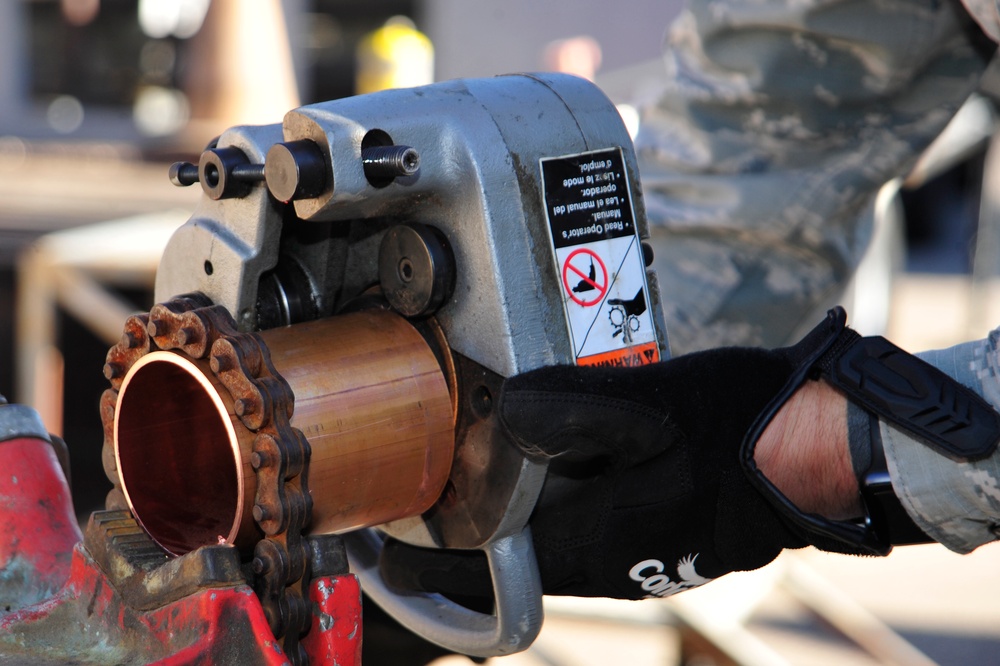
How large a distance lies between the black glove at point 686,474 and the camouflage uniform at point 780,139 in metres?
0.74

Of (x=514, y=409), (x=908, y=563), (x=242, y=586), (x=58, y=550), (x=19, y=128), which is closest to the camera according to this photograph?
(x=242, y=586)

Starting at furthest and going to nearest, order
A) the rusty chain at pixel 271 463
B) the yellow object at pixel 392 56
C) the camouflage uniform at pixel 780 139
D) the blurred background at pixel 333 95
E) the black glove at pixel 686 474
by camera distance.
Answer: the yellow object at pixel 392 56 → the blurred background at pixel 333 95 → the camouflage uniform at pixel 780 139 → the black glove at pixel 686 474 → the rusty chain at pixel 271 463

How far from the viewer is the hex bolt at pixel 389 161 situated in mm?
1146

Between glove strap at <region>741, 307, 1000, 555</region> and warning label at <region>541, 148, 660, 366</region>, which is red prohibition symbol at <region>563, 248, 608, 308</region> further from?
glove strap at <region>741, 307, 1000, 555</region>

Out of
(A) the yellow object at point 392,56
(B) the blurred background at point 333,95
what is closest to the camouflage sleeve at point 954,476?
(B) the blurred background at point 333,95

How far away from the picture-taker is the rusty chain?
3.68ft

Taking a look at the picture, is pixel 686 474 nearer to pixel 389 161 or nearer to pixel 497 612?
pixel 497 612

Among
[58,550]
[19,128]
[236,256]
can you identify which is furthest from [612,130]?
[19,128]

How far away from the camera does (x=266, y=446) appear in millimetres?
1120

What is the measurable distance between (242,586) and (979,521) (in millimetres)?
851

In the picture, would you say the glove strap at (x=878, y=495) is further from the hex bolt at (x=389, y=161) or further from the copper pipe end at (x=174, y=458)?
the copper pipe end at (x=174, y=458)

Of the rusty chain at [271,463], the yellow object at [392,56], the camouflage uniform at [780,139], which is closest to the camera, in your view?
the rusty chain at [271,463]

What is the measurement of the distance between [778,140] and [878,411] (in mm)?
898

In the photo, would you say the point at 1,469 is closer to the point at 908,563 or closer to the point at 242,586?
the point at 242,586
